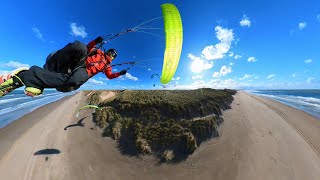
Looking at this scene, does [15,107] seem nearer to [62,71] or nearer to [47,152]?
[47,152]

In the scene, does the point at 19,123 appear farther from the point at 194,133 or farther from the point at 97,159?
the point at 194,133

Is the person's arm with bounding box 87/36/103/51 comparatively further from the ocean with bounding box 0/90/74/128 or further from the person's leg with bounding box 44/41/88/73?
the ocean with bounding box 0/90/74/128

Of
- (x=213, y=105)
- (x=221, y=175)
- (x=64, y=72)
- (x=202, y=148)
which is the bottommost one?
(x=221, y=175)

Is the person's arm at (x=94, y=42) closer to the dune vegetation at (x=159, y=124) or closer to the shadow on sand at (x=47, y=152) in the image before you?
the dune vegetation at (x=159, y=124)

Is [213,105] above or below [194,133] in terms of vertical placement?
above

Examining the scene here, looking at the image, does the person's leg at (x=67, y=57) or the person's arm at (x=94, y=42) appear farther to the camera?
the person's arm at (x=94, y=42)

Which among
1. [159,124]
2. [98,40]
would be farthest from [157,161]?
[98,40]

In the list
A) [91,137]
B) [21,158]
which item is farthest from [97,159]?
[21,158]

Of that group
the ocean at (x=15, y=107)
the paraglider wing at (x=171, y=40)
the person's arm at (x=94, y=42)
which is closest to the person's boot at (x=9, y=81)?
the person's arm at (x=94, y=42)
